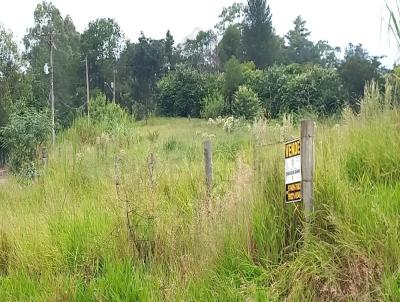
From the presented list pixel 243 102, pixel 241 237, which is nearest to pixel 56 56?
pixel 243 102

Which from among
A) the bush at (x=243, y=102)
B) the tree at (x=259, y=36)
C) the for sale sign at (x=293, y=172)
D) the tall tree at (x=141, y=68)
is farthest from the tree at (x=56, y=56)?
the for sale sign at (x=293, y=172)

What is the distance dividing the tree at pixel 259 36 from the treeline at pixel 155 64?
0.39ft

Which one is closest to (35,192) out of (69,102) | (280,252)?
(280,252)

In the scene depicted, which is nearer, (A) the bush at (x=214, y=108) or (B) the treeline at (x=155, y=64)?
(A) the bush at (x=214, y=108)

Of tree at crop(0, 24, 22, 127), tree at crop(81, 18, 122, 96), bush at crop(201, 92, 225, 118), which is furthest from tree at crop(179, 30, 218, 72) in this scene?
bush at crop(201, 92, 225, 118)

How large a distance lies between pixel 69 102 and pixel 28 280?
48436 millimetres

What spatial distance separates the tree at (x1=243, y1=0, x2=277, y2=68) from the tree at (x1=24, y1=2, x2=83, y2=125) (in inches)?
812

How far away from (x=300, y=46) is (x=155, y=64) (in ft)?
93.8

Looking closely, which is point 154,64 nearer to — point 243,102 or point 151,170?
point 243,102

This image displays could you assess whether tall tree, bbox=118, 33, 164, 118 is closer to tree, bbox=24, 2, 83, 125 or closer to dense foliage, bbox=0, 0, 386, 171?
dense foliage, bbox=0, 0, 386, 171

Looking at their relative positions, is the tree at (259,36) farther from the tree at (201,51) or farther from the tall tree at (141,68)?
the tall tree at (141,68)

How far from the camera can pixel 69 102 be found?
50375mm

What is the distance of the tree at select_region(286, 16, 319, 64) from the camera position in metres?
72.4

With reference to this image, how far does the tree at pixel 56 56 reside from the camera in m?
48.4
